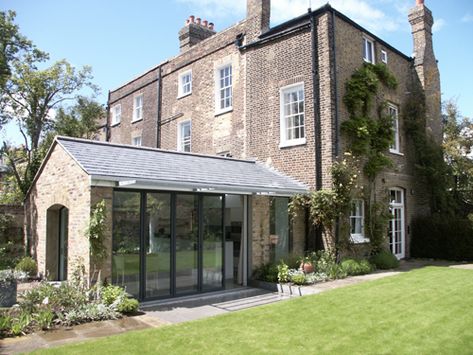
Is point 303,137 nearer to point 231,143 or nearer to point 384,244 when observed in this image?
point 231,143

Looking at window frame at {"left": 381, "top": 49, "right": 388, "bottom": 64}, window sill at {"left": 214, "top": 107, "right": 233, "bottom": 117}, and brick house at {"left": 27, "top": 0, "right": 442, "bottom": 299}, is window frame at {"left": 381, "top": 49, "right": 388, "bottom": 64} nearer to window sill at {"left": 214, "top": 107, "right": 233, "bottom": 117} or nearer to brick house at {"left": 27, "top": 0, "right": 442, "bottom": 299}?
brick house at {"left": 27, "top": 0, "right": 442, "bottom": 299}

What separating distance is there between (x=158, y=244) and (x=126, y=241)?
0.83 metres

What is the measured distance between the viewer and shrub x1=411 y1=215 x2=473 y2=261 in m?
15.7

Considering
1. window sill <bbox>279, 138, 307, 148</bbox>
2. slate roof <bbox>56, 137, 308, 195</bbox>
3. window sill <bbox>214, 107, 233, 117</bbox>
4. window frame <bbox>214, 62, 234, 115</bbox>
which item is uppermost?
window frame <bbox>214, 62, 234, 115</bbox>

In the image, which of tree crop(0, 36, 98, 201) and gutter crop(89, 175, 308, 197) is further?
tree crop(0, 36, 98, 201)

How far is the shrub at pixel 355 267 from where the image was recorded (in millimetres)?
12116

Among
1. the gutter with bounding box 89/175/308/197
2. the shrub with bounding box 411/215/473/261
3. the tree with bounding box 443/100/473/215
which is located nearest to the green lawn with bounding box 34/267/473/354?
the gutter with bounding box 89/175/308/197

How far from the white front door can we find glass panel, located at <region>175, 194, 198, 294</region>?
351 inches

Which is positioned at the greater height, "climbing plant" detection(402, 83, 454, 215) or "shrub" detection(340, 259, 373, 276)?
"climbing plant" detection(402, 83, 454, 215)

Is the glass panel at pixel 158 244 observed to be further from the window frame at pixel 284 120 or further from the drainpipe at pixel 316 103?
the window frame at pixel 284 120

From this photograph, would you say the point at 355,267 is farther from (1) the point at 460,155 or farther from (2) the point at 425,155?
(1) the point at 460,155

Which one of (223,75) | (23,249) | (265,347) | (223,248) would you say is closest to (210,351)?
(265,347)

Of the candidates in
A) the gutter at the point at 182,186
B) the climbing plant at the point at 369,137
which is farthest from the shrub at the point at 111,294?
the climbing plant at the point at 369,137

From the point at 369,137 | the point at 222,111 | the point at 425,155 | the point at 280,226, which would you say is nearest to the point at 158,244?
the point at 280,226
